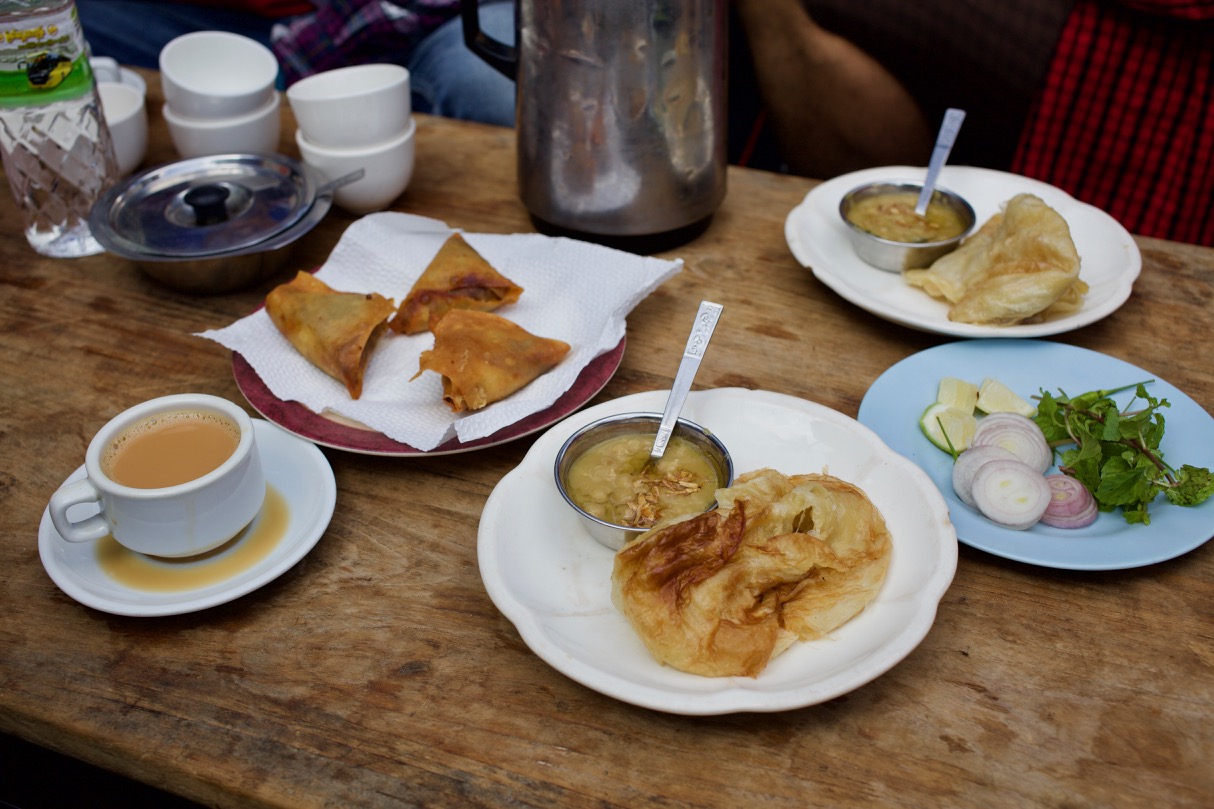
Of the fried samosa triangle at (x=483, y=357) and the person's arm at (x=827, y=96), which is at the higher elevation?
the fried samosa triangle at (x=483, y=357)

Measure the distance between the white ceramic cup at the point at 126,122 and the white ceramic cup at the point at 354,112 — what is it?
1.40 ft

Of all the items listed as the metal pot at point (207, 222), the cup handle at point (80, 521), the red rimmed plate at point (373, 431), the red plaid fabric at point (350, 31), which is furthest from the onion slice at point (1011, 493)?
the red plaid fabric at point (350, 31)

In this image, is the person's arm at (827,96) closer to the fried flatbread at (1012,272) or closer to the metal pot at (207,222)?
the fried flatbread at (1012,272)

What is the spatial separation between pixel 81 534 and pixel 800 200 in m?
1.63

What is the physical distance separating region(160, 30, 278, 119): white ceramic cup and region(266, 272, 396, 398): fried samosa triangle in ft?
2.08

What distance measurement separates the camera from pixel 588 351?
62.2 inches

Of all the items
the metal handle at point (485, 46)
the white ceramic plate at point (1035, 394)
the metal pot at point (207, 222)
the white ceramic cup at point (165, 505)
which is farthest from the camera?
the metal handle at point (485, 46)

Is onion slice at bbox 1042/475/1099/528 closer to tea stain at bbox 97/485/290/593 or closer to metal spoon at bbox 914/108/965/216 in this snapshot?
metal spoon at bbox 914/108/965/216

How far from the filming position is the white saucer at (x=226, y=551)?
1.17m

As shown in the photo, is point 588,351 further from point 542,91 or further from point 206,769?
point 206,769

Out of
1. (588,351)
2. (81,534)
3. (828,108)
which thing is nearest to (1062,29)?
(828,108)

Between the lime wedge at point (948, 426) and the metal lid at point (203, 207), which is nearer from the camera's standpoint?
the lime wedge at point (948, 426)

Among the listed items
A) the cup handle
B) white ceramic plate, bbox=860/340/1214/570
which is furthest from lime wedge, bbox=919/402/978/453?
the cup handle

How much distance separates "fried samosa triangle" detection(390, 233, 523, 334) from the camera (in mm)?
1704
